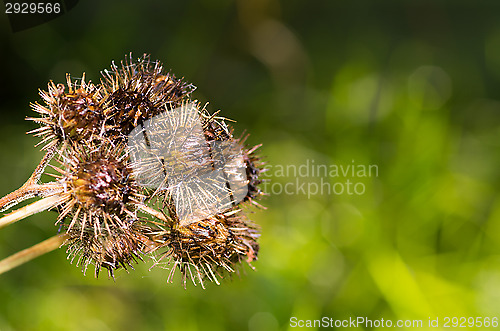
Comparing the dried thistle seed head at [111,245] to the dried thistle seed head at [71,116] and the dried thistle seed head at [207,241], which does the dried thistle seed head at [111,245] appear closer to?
the dried thistle seed head at [207,241]

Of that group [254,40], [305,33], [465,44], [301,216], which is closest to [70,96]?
[301,216]

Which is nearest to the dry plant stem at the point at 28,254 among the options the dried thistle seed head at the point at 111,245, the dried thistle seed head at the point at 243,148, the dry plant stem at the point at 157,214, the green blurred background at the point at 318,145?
the dried thistle seed head at the point at 111,245

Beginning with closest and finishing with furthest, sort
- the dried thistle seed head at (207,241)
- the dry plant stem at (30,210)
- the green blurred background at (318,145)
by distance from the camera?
the dry plant stem at (30,210)
the dried thistle seed head at (207,241)
the green blurred background at (318,145)

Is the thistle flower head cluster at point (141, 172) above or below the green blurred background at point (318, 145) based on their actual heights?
below

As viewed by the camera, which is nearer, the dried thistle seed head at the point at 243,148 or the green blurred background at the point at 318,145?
the dried thistle seed head at the point at 243,148

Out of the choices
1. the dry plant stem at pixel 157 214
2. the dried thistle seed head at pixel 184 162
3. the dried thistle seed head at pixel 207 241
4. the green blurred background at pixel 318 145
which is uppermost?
the green blurred background at pixel 318 145

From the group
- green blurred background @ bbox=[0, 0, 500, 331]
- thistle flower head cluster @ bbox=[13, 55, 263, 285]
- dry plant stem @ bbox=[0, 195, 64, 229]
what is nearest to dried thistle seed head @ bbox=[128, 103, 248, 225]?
thistle flower head cluster @ bbox=[13, 55, 263, 285]
